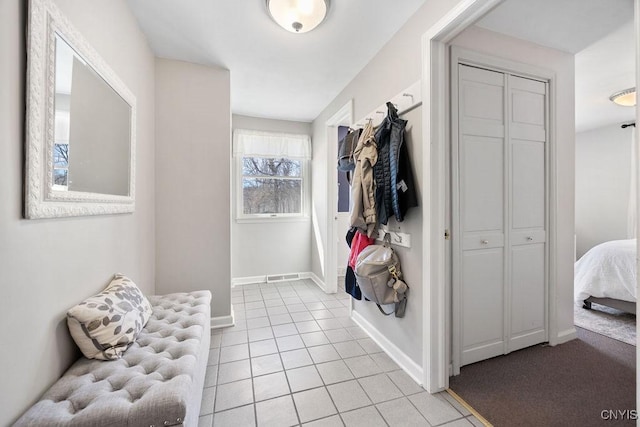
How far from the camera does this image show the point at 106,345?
3.86 ft

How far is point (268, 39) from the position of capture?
6.78ft

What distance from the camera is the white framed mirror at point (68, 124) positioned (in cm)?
92

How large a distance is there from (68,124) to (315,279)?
10.9 feet

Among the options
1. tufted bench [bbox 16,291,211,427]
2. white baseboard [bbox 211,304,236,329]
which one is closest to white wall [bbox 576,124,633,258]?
white baseboard [bbox 211,304,236,329]

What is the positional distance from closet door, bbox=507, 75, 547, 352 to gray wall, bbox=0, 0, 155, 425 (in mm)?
2689

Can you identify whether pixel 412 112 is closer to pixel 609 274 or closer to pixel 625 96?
pixel 609 274

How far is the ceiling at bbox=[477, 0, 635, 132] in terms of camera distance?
171 centimetres

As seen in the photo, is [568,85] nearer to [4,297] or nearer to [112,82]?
[112,82]

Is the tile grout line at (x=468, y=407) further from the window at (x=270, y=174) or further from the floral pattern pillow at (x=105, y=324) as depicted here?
the window at (x=270, y=174)

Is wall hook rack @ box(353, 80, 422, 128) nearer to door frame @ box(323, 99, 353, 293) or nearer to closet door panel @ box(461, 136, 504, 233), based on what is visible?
closet door panel @ box(461, 136, 504, 233)

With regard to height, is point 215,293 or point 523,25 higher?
point 523,25

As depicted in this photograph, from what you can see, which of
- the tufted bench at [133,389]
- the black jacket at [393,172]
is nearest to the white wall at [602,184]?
the black jacket at [393,172]

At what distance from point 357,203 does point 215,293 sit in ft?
5.36

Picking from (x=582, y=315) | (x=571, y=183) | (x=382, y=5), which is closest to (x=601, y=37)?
(x=571, y=183)
